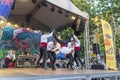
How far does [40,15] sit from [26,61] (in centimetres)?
302

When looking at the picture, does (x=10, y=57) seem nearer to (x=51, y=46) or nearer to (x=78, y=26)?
(x=78, y=26)

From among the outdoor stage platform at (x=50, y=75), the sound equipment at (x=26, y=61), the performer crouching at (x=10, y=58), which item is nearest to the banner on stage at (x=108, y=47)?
the outdoor stage platform at (x=50, y=75)

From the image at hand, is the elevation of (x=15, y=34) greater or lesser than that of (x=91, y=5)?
lesser

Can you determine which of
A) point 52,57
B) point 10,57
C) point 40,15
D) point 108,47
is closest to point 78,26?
point 108,47

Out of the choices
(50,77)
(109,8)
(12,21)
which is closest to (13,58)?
(12,21)

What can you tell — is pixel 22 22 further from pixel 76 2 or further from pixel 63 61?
pixel 76 2

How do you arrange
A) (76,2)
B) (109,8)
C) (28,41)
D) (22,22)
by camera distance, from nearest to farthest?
1. (28,41)
2. (22,22)
3. (109,8)
4. (76,2)

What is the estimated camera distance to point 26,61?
12.0 meters

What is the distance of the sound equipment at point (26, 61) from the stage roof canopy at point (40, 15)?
7.66ft

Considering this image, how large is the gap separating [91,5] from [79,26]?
1113 cm

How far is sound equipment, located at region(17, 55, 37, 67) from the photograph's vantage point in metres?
11.8

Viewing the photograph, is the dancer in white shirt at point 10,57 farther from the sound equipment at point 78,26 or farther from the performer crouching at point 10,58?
the sound equipment at point 78,26

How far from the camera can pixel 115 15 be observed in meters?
21.6

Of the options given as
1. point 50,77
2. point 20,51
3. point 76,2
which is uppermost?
point 76,2
